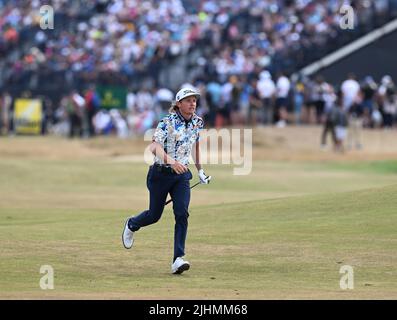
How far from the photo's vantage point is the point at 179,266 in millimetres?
13539

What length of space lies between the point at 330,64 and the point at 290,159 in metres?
6.85

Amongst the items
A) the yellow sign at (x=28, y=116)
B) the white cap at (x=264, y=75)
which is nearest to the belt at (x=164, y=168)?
the white cap at (x=264, y=75)

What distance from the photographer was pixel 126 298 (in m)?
11.9

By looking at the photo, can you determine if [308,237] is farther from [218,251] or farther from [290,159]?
[290,159]

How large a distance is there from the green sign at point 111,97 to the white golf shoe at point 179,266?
33840 millimetres

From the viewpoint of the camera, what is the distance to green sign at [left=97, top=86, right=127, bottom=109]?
47306 millimetres

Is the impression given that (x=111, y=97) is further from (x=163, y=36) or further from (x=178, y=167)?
(x=178, y=167)

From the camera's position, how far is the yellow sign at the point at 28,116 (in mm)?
48688
